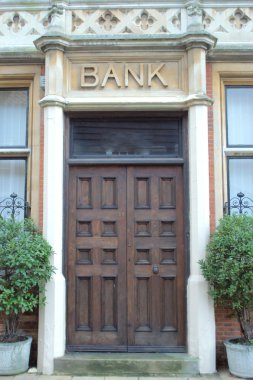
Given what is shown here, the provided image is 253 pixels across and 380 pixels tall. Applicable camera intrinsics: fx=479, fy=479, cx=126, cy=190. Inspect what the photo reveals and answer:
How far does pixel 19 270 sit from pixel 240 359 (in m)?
2.94

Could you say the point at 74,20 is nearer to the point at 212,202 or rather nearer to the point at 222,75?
the point at 222,75

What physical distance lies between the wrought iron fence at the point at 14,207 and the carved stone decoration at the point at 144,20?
307 cm

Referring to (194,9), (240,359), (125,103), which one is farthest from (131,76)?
(240,359)

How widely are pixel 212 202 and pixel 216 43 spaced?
2.30 meters

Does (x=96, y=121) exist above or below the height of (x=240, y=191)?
above


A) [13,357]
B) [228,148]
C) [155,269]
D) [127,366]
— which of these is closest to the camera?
[13,357]

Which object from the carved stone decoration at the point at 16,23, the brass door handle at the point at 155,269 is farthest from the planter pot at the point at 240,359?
the carved stone decoration at the point at 16,23

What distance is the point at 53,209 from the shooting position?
6.52 meters

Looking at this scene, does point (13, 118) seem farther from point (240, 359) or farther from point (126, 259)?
point (240, 359)

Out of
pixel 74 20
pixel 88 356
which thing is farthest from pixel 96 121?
pixel 88 356

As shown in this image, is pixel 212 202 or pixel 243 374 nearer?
pixel 243 374

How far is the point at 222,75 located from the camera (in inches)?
279

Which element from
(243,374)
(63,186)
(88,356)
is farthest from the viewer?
(63,186)

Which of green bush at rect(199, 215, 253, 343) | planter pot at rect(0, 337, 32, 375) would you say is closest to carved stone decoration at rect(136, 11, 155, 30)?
green bush at rect(199, 215, 253, 343)
